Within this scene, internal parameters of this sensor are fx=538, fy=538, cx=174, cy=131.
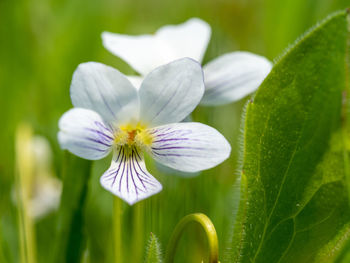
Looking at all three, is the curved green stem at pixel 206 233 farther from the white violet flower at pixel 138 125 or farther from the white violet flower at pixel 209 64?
the white violet flower at pixel 209 64

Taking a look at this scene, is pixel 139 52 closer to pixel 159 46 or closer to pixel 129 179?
pixel 159 46

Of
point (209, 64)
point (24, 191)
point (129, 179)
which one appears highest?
point (209, 64)

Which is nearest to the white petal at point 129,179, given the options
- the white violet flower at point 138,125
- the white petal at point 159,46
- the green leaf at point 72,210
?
the white violet flower at point 138,125

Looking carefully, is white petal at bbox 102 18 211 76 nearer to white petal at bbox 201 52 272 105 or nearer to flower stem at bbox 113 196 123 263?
white petal at bbox 201 52 272 105

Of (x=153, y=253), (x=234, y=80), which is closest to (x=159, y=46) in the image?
(x=234, y=80)

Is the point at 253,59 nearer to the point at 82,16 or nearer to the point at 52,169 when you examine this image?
the point at 52,169

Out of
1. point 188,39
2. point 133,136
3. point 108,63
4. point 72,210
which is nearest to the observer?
point 133,136

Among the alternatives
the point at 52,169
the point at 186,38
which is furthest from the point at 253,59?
the point at 52,169
